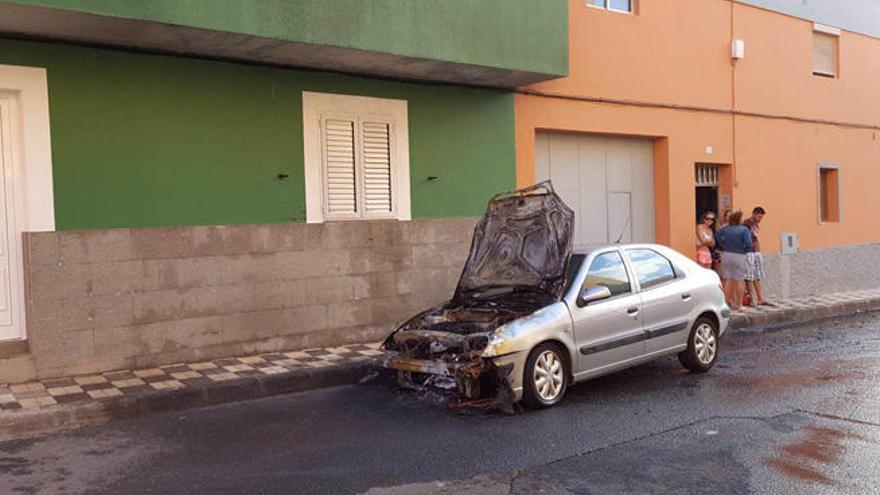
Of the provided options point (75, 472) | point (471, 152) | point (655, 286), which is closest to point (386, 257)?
point (471, 152)

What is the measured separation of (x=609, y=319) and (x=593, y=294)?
0.32 metres

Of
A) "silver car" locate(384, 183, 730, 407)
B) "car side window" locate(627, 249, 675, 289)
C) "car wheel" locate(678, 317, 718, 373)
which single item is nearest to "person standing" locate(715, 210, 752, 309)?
"silver car" locate(384, 183, 730, 407)

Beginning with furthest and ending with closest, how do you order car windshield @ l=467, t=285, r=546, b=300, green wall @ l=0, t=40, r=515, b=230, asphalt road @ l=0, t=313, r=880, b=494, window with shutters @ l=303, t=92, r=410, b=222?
window with shutters @ l=303, t=92, r=410, b=222 → green wall @ l=0, t=40, r=515, b=230 → car windshield @ l=467, t=285, r=546, b=300 → asphalt road @ l=0, t=313, r=880, b=494

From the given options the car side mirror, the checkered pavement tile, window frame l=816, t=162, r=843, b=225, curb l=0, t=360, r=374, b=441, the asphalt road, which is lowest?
the asphalt road

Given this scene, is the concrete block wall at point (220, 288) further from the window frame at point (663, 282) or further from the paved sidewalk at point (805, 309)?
the paved sidewalk at point (805, 309)

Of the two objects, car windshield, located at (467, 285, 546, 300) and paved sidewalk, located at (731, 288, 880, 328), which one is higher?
car windshield, located at (467, 285, 546, 300)

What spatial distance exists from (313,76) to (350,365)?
12.1 ft

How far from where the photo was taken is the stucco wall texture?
12633 millimetres

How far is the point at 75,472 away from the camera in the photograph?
218 inches

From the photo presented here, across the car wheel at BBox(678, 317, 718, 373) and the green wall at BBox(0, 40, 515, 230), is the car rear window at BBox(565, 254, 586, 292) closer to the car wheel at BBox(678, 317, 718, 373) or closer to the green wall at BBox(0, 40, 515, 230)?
the car wheel at BBox(678, 317, 718, 373)

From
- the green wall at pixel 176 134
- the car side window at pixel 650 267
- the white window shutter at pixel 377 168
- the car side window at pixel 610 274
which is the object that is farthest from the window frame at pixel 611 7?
the car side window at pixel 610 274

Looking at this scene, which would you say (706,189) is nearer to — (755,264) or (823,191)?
(755,264)

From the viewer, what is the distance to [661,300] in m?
8.05

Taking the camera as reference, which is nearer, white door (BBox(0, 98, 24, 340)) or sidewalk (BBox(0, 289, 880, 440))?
sidewalk (BBox(0, 289, 880, 440))
